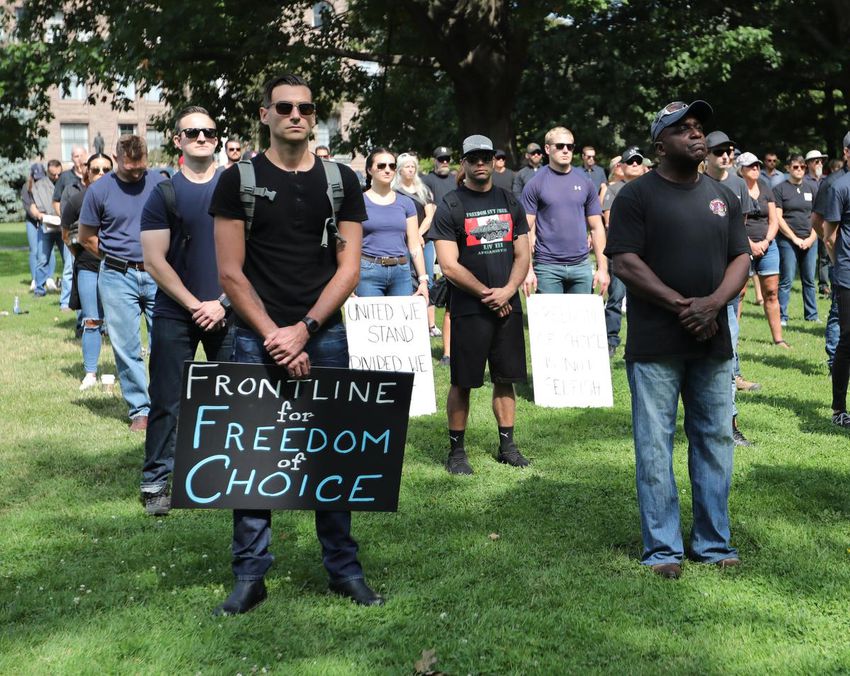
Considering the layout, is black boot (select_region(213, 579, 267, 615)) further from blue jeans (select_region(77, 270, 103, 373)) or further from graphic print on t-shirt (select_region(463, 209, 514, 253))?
blue jeans (select_region(77, 270, 103, 373))

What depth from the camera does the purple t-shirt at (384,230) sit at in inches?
367

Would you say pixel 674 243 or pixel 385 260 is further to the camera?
pixel 385 260

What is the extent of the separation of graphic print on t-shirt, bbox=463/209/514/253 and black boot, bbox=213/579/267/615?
321 centimetres

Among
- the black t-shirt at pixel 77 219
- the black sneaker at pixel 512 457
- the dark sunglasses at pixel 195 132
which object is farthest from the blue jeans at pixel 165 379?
the black t-shirt at pixel 77 219

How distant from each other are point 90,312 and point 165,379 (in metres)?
3.86

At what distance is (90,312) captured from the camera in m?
10.0

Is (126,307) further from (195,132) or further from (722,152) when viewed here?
(722,152)

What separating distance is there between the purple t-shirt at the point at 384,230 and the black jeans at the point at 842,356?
139 inches

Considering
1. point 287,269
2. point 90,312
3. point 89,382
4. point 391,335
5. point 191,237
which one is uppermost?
point 191,237

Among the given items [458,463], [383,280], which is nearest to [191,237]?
[458,463]

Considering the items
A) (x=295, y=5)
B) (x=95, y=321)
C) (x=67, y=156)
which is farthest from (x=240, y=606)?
(x=67, y=156)

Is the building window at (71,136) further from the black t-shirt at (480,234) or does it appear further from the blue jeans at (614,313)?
the black t-shirt at (480,234)

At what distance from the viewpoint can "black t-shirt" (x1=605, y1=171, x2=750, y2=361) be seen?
16.7 ft

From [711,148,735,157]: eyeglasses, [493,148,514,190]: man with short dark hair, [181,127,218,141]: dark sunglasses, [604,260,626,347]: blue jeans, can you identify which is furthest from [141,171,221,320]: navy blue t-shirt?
[493,148,514,190]: man with short dark hair
